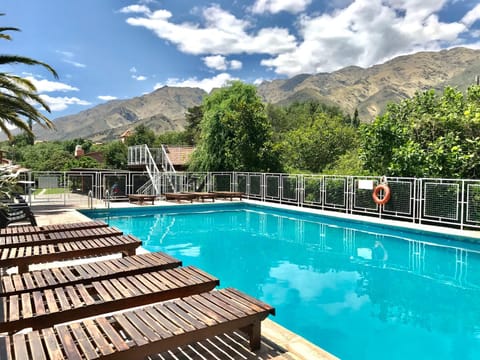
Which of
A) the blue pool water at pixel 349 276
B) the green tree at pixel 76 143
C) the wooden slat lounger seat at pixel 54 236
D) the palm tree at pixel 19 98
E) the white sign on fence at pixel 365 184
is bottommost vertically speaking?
the blue pool water at pixel 349 276

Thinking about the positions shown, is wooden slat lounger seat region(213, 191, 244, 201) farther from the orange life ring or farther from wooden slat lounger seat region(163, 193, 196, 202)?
the orange life ring

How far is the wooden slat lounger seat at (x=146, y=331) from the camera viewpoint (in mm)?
2283

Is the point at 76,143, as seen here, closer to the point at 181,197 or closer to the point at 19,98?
the point at 181,197

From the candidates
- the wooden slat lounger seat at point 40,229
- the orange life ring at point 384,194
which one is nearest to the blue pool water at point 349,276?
the orange life ring at point 384,194

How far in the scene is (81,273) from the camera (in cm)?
383

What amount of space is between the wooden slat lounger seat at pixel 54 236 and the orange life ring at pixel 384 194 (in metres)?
8.31

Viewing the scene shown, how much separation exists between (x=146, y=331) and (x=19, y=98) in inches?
446

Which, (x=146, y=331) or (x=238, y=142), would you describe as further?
(x=238, y=142)

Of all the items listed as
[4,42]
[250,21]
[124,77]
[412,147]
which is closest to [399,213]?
[412,147]

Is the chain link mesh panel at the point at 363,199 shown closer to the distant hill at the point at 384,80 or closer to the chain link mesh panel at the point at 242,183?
the chain link mesh panel at the point at 242,183

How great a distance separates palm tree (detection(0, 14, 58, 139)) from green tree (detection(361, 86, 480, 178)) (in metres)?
10.5

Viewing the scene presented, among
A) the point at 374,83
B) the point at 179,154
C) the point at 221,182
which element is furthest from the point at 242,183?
the point at 374,83

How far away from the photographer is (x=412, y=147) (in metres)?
11.0

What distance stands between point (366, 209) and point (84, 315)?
10.7m
